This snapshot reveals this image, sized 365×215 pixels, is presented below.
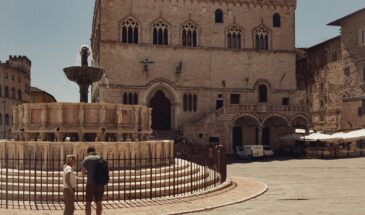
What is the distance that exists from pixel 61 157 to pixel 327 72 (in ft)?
128

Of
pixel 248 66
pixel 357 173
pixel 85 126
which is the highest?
pixel 248 66

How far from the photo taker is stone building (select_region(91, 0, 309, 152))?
35938 mm

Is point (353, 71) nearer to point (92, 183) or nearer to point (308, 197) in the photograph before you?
point (308, 197)

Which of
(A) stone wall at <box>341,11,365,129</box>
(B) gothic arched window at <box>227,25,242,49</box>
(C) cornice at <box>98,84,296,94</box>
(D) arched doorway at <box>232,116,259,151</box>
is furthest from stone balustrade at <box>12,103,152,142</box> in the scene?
(A) stone wall at <box>341,11,365,129</box>

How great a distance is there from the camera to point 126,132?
15555 mm

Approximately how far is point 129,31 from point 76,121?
22850mm

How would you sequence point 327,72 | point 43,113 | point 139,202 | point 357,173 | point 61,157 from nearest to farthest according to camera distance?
point 139,202 < point 61,157 < point 43,113 < point 357,173 < point 327,72

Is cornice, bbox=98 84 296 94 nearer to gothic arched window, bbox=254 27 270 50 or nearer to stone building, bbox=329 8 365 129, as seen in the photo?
gothic arched window, bbox=254 27 270 50

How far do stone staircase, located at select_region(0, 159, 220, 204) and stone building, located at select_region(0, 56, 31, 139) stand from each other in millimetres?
45396

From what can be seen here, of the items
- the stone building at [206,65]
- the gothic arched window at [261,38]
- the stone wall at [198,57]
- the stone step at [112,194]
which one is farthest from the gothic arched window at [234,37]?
the stone step at [112,194]

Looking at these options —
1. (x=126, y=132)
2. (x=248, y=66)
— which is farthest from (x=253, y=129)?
(x=126, y=132)

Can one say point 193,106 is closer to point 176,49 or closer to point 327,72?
point 176,49

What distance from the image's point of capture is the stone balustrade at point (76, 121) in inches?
579

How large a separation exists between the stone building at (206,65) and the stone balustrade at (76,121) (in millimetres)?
19837
